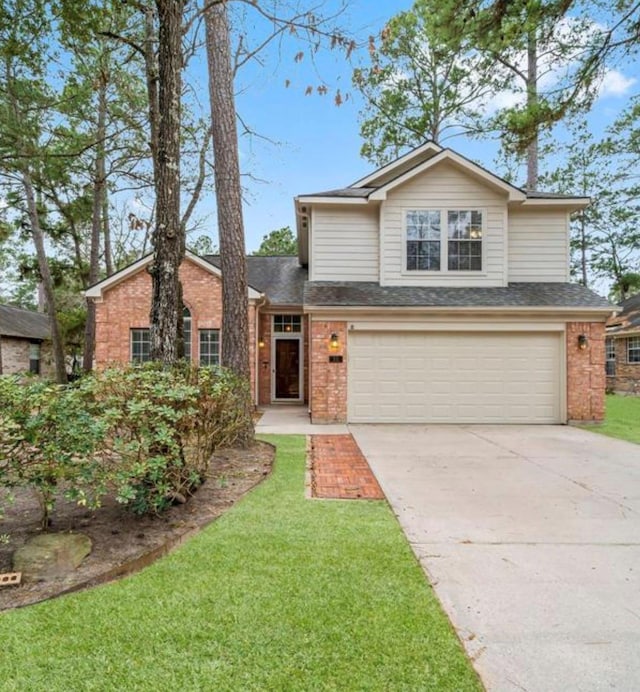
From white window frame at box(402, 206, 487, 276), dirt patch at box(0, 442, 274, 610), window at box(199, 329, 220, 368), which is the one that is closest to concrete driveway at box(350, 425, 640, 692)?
dirt patch at box(0, 442, 274, 610)

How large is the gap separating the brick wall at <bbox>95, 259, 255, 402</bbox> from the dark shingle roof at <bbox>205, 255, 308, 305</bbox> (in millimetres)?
811

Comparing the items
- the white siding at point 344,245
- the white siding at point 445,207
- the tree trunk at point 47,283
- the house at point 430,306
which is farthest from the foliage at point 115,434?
the tree trunk at point 47,283

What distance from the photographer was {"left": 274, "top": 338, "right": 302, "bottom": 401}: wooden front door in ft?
44.6

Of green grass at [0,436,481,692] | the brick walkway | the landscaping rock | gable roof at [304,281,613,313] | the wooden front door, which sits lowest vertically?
the brick walkway

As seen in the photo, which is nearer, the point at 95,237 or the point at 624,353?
the point at 95,237

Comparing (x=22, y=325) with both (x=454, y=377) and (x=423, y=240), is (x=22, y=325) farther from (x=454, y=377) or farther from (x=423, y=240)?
(x=454, y=377)

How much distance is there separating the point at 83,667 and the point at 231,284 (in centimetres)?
618

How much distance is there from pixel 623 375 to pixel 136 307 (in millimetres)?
19168

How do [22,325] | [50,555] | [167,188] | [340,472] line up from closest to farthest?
[50,555]
[167,188]
[340,472]
[22,325]

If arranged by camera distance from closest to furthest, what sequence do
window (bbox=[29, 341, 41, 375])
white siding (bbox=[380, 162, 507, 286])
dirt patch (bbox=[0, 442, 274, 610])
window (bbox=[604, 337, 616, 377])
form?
dirt patch (bbox=[0, 442, 274, 610]), white siding (bbox=[380, 162, 507, 286]), window (bbox=[604, 337, 616, 377]), window (bbox=[29, 341, 41, 375])

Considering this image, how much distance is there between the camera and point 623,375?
18188mm

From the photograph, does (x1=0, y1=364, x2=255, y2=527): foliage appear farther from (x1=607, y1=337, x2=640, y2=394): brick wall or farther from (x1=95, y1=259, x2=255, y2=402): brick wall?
(x1=607, y1=337, x2=640, y2=394): brick wall

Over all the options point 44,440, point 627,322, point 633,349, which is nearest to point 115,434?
point 44,440

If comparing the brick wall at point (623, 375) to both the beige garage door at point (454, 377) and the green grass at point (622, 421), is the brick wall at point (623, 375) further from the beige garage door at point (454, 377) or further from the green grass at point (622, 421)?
the beige garage door at point (454, 377)
